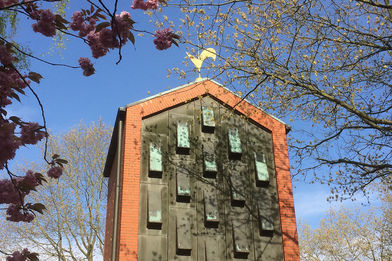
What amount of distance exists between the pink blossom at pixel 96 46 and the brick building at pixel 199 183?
8114 millimetres

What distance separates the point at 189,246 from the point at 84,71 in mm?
8916

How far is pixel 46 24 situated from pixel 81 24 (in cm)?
52

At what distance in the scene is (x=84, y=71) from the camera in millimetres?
5617

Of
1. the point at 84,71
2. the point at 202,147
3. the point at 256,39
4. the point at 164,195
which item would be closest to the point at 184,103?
the point at 202,147

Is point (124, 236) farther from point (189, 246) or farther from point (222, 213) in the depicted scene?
point (222, 213)

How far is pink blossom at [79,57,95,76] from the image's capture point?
5.62 metres

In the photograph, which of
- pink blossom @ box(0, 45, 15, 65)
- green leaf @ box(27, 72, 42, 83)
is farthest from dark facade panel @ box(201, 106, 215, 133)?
pink blossom @ box(0, 45, 15, 65)

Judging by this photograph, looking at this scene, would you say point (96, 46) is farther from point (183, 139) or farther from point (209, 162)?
point (209, 162)

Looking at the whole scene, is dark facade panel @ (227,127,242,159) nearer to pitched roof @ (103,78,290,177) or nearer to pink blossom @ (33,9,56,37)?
pitched roof @ (103,78,290,177)

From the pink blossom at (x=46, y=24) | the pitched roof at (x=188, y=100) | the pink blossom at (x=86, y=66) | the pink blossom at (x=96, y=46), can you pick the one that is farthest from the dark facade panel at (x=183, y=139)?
the pink blossom at (x=46, y=24)

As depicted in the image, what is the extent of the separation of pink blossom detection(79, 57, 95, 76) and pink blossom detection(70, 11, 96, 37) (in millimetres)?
340

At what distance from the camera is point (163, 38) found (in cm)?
560

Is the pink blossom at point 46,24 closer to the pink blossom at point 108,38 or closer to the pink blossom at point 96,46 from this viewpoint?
the pink blossom at point 96,46

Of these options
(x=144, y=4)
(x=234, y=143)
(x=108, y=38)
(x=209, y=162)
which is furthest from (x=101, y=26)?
(x=234, y=143)
